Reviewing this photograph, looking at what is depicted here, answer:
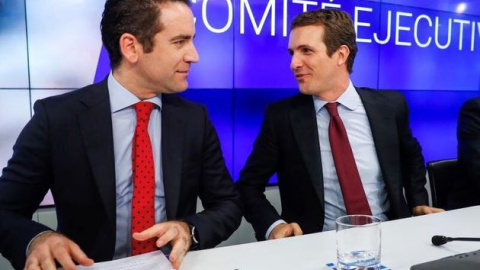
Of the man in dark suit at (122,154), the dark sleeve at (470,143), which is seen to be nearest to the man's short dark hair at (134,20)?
the man in dark suit at (122,154)

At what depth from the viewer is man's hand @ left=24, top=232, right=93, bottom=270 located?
3.40 feet

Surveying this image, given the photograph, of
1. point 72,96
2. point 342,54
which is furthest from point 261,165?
point 72,96

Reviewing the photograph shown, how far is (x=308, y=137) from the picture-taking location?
1.96 meters

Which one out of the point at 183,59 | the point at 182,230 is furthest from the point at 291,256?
the point at 183,59

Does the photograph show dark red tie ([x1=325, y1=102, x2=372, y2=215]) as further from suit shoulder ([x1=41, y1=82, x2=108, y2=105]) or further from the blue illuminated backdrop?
the blue illuminated backdrop

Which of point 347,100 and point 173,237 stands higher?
point 347,100

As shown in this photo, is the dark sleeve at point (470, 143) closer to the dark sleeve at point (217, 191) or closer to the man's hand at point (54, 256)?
the dark sleeve at point (217, 191)

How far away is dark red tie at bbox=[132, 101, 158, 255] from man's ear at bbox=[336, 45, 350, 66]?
1088mm

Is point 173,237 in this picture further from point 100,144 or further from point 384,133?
point 384,133

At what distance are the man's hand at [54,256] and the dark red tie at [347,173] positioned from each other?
1147 mm

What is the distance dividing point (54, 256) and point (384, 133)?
152cm

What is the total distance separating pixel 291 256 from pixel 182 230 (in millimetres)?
319

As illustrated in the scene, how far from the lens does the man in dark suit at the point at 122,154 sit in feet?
4.75

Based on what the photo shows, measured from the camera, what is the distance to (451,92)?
3.68m
